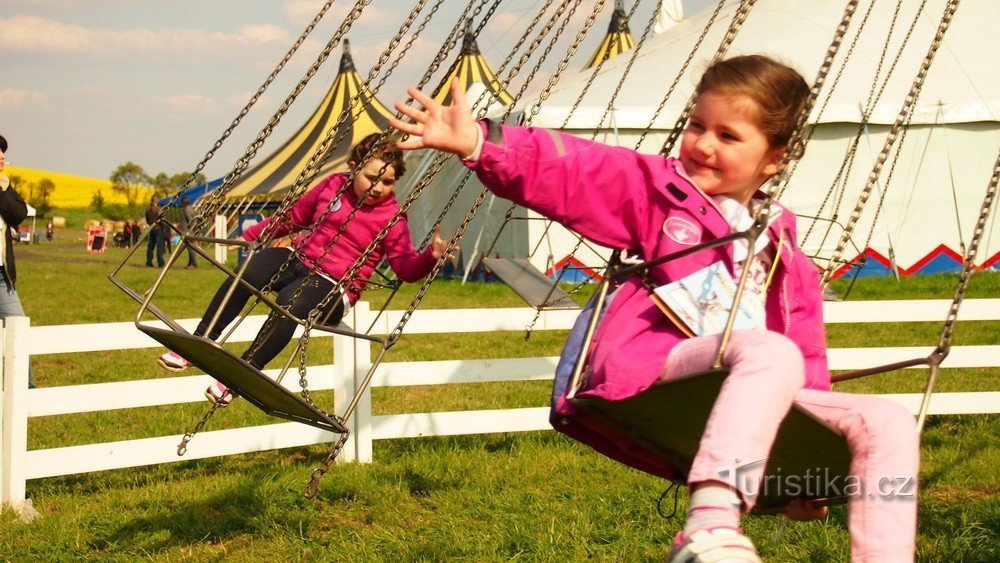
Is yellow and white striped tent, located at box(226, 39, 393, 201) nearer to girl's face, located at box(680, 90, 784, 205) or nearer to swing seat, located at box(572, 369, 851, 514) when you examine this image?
girl's face, located at box(680, 90, 784, 205)

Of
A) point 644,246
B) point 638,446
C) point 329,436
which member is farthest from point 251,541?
point 644,246

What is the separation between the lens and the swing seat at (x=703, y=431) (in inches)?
82.4

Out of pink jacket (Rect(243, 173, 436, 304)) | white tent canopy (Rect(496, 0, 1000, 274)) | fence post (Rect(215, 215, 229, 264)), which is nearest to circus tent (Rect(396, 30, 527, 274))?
white tent canopy (Rect(496, 0, 1000, 274))

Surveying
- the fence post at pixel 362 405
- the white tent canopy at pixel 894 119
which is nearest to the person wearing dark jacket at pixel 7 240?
the fence post at pixel 362 405

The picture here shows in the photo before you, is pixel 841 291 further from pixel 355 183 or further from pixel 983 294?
pixel 355 183

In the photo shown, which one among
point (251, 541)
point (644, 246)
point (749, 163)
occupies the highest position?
point (749, 163)

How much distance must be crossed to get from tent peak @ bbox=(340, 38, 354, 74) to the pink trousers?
2069cm

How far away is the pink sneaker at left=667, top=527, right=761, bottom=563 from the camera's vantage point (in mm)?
1850

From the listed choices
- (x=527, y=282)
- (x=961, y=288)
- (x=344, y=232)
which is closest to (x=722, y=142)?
(x=961, y=288)

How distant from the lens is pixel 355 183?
5117 millimetres

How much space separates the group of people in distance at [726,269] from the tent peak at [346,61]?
A: 2018cm

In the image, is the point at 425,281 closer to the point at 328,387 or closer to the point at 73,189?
the point at 328,387

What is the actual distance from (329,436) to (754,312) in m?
3.64

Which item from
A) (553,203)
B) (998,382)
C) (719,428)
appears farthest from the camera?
(998,382)
